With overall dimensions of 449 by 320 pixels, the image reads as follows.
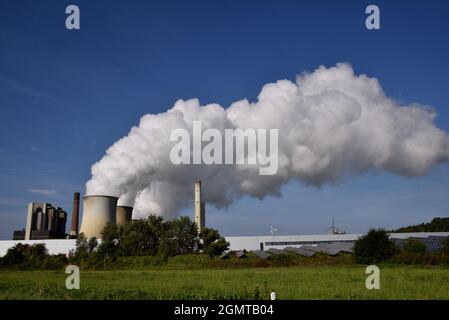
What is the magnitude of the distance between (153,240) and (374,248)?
25516mm

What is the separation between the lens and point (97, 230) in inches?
1994

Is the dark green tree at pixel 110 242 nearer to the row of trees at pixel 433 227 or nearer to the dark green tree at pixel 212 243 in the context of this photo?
the dark green tree at pixel 212 243

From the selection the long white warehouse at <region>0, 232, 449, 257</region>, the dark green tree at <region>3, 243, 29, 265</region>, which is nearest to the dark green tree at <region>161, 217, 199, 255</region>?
the dark green tree at <region>3, 243, 29, 265</region>

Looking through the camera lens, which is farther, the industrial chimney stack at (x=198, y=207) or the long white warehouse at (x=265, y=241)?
the long white warehouse at (x=265, y=241)

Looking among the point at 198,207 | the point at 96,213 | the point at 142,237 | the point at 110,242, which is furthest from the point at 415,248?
the point at 96,213

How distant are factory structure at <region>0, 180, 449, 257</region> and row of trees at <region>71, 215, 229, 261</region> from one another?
2.70 metres

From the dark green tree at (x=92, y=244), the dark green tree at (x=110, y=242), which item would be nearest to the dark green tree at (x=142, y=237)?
the dark green tree at (x=110, y=242)

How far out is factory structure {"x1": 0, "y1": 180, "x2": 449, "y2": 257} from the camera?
50625mm

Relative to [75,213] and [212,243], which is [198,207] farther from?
[75,213]

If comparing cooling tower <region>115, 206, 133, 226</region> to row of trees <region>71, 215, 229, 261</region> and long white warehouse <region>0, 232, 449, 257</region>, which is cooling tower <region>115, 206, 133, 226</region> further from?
long white warehouse <region>0, 232, 449, 257</region>

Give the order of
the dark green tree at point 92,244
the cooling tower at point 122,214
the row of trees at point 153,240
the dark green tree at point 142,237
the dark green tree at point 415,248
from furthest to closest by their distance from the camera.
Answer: the cooling tower at point 122,214, the dark green tree at point 92,244, the dark green tree at point 142,237, the row of trees at point 153,240, the dark green tree at point 415,248

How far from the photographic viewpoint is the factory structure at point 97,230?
50625mm

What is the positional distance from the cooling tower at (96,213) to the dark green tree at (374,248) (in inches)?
1136

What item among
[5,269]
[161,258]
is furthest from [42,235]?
[161,258]
